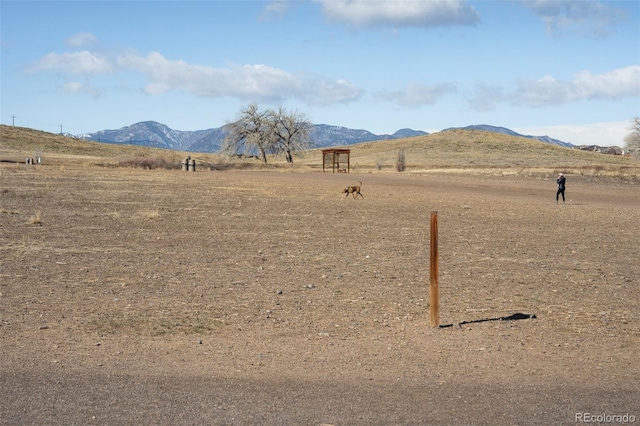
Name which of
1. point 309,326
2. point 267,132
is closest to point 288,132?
point 267,132

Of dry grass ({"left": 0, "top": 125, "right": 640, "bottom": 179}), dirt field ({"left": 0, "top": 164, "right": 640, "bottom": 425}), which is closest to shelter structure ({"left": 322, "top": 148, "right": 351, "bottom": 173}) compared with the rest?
dry grass ({"left": 0, "top": 125, "right": 640, "bottom": 179})

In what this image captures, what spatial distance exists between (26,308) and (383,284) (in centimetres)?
512

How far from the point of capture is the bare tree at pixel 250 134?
10245 centimetres

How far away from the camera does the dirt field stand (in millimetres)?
6516

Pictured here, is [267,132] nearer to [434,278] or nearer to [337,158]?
[337,158]

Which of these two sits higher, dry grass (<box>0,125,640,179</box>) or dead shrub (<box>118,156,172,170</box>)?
dry grass (<box>0,125,640,179</box>)

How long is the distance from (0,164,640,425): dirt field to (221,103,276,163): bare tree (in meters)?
82.9

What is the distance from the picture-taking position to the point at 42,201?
26922mm

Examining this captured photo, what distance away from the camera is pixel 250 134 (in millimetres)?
102688

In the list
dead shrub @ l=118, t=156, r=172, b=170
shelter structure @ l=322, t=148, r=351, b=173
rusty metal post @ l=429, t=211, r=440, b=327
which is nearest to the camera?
rusty metal post @ l=429, t=211, r=440, b=327

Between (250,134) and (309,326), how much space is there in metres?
94.6

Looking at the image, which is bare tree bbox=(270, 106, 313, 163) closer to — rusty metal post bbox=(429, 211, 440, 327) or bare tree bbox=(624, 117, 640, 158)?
bare tree bbox=(624, 117, 640, 158)

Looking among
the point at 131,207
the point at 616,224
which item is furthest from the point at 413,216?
the point at 131,207

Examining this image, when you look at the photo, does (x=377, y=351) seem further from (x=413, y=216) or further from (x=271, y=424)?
(x=413, y=216)
